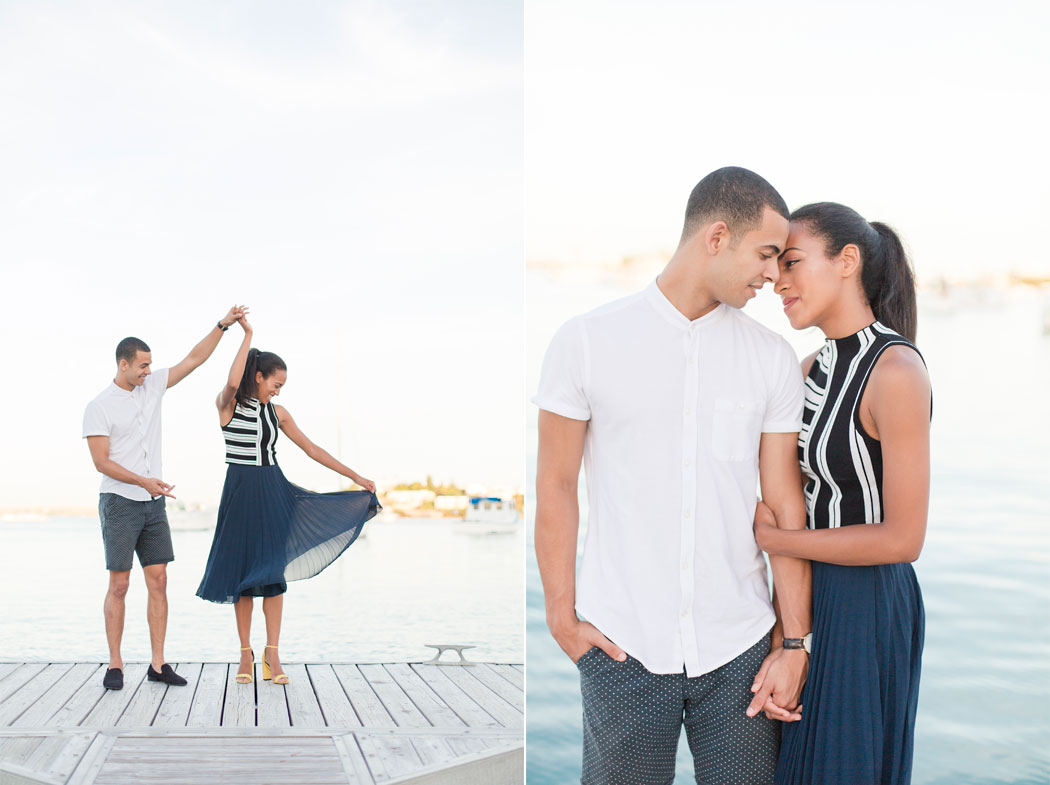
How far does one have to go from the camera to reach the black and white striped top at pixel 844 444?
163 centimetres

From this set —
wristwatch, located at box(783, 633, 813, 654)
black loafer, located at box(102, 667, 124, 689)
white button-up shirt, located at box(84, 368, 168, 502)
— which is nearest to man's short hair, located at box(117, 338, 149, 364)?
white button-up shirt, located at box(84, 368, 168, 502)

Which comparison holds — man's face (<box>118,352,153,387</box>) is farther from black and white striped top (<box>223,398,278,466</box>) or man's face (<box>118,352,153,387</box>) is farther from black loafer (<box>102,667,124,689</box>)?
black loafer (<box>102,667,124,689</box>)

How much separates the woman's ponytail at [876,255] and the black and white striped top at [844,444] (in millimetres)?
61

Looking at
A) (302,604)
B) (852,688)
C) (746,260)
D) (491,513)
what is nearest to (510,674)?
(852,688)

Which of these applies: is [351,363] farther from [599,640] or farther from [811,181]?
[599,640]

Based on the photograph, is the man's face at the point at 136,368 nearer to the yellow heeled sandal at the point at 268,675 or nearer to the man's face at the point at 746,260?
the yellow heeled sandal at the point at 268,675

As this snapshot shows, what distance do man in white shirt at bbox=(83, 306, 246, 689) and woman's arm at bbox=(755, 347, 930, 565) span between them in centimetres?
339

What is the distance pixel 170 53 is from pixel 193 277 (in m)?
3.30

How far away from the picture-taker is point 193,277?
16.4 meters

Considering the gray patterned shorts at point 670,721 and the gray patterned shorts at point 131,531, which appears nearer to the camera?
the gray patterned shorts at point 670,721

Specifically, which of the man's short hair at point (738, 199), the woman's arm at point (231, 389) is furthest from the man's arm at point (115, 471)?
the man's short hair at point (738, 199)

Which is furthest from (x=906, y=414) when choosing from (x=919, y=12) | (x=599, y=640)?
(x=919, y=12)

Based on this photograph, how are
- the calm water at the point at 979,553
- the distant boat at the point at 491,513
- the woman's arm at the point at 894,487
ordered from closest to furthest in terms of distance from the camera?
the woman's arm at the point at 894,487, the calm water at the point at 979,553, the distant boat at the point at 491,513

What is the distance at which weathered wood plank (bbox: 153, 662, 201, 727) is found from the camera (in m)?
4.05
